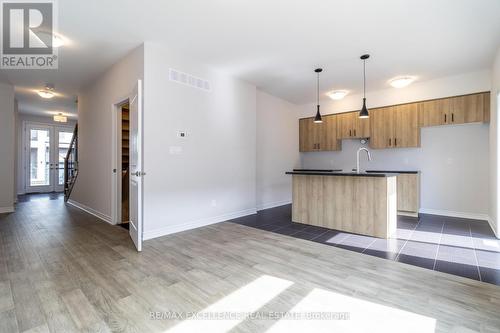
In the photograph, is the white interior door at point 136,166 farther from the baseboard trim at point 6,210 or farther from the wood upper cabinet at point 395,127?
the wood upper cabinet at point 395,127

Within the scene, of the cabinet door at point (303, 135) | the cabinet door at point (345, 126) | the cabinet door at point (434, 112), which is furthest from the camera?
the cabinet door at point (303, 135)

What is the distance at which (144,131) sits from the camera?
3588 mm

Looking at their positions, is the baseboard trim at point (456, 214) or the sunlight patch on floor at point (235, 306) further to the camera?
the baseboard trim at point (456, 214)

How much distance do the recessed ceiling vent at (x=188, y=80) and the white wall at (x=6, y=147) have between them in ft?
14.8

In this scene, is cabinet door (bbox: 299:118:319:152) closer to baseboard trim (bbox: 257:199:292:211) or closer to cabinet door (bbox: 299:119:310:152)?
cabinet door (bbox: 299:119:310:152)

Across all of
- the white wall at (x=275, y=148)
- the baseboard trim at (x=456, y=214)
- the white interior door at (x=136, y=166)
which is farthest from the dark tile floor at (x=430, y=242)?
the white interior door at (x=136, y=166)

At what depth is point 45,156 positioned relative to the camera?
29.3 feet

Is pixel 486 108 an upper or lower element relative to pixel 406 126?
upper

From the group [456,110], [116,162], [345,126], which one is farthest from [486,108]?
[116,162]

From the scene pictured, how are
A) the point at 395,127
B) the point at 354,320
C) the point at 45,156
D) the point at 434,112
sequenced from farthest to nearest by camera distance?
the point at 45,156 < the point at 395,127 < the point at 434,112 < the point at 354,320

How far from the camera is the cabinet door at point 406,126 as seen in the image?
538 cm

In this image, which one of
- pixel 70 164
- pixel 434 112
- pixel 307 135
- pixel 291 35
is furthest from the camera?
pixel 70 164

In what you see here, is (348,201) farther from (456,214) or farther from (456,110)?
(456,110)

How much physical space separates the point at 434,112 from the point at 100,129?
7182 millimetres
